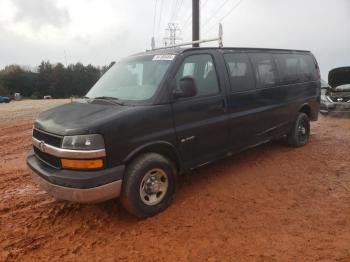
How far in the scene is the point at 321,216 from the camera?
3.95 metres

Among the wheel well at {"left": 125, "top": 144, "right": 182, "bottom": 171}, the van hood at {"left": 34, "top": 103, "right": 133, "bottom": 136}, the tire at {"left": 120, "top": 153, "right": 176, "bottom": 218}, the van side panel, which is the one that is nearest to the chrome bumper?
the tire at {"left": 120, "top": 153, "right": 176, "bottom": 218}

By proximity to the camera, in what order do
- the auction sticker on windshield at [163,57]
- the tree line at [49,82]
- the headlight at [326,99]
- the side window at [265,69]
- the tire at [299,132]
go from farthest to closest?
the tree line at [49,82]
the headlight at [326,99]
the tire at [299,132]
the side window at [265,69]
the auction sticker on windshield at [163,57]

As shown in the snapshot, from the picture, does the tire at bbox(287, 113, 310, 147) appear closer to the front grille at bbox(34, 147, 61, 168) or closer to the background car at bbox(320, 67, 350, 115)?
the front grille at bbox(34, 147, 61, 168)

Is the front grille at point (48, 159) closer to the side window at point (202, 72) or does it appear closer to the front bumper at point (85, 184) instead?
the front bumper at point (85, 184)

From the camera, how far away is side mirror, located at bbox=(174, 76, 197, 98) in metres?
4.08

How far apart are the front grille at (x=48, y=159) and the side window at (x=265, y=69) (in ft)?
11.6

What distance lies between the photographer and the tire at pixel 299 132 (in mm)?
6862

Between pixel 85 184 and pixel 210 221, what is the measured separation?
5.11 ft

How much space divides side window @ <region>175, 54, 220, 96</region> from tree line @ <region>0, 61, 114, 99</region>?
51050 mm

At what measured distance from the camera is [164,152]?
4.30m

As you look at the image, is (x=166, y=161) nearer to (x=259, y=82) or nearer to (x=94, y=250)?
(x=94, y=250)

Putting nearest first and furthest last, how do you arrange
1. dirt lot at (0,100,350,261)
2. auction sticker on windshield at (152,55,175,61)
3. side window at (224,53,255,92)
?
dirt lot at (0,100,350,261) → auction sticker on windshield at (152,55,175,61) → side window at (224,53,255,92)

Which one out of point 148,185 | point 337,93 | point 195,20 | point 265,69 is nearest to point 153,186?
point 148,185

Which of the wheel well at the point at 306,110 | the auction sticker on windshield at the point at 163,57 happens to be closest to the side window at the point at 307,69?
the wheel well at the point at 306,110
